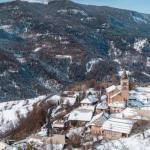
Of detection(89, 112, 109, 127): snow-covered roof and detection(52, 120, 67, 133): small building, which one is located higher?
detection(89, 112, 109, 127): snow-covered roof

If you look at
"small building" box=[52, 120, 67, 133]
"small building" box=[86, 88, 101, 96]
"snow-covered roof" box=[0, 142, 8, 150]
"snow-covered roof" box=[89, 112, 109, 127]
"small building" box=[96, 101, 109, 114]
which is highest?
"snow-covered roof" box=[89, 112, 109, 127]

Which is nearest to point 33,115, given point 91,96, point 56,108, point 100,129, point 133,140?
point 56,108

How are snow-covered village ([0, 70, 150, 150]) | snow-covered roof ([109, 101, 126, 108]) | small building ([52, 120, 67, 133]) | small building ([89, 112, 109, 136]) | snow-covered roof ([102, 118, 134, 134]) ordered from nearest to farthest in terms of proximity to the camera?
snow-covered village ([0, 70, 150, 150]) < snow-covered roof ([102, 118, 134, 134]) < small building ([89, 112, 109, 136]) < small building ([52, 120, 67, 133]) < snow-covered roof ([109, 101, 126, 108])

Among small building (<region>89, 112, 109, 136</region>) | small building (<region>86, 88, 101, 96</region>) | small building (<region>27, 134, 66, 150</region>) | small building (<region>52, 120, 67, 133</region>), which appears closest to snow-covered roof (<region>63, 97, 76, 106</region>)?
small building (<region>86, 88, 101, 96</region>)

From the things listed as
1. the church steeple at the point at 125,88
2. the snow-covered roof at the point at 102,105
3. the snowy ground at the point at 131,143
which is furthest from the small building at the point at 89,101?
the snowy ground at the point at 131,143

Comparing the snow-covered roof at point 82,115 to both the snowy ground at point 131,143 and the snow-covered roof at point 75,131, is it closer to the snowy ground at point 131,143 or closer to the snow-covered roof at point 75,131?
the snow-covered roof at point 75,131

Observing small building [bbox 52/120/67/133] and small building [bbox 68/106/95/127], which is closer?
small building [bbox 52/120/67/133]

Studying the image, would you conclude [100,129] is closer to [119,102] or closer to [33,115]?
[119,102]

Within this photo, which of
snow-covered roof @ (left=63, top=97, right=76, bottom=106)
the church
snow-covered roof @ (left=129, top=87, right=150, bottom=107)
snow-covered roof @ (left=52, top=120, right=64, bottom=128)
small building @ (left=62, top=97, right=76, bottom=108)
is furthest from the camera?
snow-covered roof @ (left=63, top=97, right=76, bottom=106)

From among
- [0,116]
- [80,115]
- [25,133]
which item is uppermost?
[80,115]

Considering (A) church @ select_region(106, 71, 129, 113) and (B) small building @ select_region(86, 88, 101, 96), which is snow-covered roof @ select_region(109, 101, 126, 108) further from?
(B) small building @ select_region(86, 88, 101, 96)
